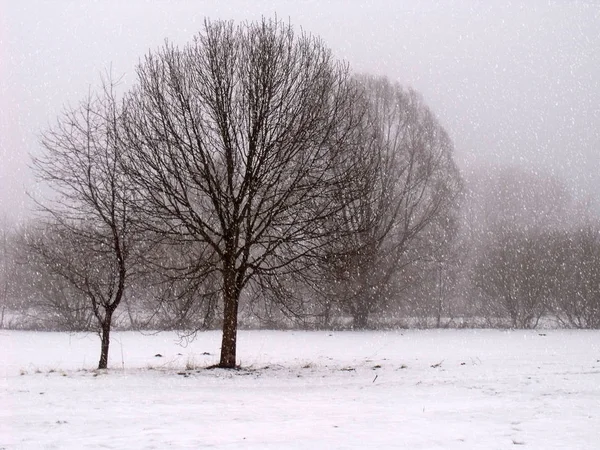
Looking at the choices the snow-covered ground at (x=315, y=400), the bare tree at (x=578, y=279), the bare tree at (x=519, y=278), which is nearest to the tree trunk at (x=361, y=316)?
the bare tree at (x=519, y=278)

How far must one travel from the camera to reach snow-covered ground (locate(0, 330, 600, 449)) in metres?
6.50

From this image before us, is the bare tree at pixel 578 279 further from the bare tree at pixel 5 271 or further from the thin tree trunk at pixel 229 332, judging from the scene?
the bare tree at pixel 5 271

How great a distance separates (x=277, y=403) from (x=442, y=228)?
23143mm

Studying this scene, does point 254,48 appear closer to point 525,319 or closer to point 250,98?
point 250,98

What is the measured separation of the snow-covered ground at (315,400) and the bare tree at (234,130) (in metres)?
2.99

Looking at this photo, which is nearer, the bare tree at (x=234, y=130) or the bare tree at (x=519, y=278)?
the bare tree at (x=234, y=130)

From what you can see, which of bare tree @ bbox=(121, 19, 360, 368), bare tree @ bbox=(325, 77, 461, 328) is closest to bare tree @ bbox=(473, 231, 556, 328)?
bare tree @ bbox=(325, 77, 461, 328)

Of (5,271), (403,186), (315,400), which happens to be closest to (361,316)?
(403,186)

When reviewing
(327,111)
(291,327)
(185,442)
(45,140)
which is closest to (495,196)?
(291,327)

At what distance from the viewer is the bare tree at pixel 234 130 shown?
13.2 metres

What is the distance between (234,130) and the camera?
13.6 metres

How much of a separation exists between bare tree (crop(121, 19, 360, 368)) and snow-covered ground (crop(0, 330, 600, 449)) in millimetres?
2990

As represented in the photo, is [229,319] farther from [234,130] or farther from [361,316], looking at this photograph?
[361,316]

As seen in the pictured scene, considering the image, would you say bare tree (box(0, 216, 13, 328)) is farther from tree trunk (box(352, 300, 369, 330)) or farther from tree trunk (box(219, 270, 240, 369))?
tree trunk (box(219, 270, 240, 369))
